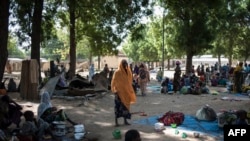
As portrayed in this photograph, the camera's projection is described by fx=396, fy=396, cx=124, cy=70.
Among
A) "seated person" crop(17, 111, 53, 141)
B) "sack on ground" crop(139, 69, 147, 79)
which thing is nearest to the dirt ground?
"seated person" crop(17, 111, 53, 141)

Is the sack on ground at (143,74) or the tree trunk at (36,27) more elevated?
the tree trunk at (36,27)

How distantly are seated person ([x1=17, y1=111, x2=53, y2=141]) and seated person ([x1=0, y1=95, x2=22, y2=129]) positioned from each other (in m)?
0.96

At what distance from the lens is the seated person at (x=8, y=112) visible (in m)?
8.70

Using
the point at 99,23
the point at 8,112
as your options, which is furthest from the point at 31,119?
the point at 99,23

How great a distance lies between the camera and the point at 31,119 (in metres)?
7.93

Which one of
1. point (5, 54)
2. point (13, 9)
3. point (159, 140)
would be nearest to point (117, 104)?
point (159, 140)

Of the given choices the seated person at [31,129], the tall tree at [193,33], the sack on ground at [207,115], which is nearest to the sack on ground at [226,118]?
the sack on ground at [207,115]

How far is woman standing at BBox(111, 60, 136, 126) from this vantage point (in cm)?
1011

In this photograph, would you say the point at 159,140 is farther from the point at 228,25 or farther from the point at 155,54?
the point at 155,54

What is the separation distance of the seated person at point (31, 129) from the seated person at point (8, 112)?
96 centimetres

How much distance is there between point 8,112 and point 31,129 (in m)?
1.62

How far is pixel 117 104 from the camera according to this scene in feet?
33.3

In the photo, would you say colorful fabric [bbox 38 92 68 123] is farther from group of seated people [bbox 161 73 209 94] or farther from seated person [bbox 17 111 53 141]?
group of seated people [bbox 161 73 209 94]

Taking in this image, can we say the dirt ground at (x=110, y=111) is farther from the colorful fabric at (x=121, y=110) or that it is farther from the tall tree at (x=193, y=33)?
the tall tree at (x=193, y=33)
